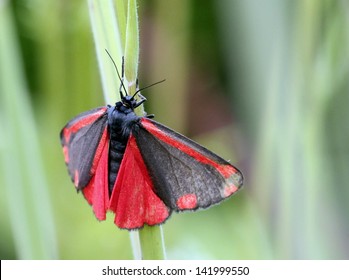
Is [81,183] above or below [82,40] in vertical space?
below

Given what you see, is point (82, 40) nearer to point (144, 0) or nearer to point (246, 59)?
point (144, 0)

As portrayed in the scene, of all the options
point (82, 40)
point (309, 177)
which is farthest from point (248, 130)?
point (82, 40)

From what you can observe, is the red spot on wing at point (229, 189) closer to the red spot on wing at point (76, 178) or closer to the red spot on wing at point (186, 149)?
the red spot on wing at point (186, 149)

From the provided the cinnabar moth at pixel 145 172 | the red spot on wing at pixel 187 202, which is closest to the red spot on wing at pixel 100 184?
the cinnabar moth at pixel 145 172

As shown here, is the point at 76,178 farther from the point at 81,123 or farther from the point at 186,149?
the point at 186,149
